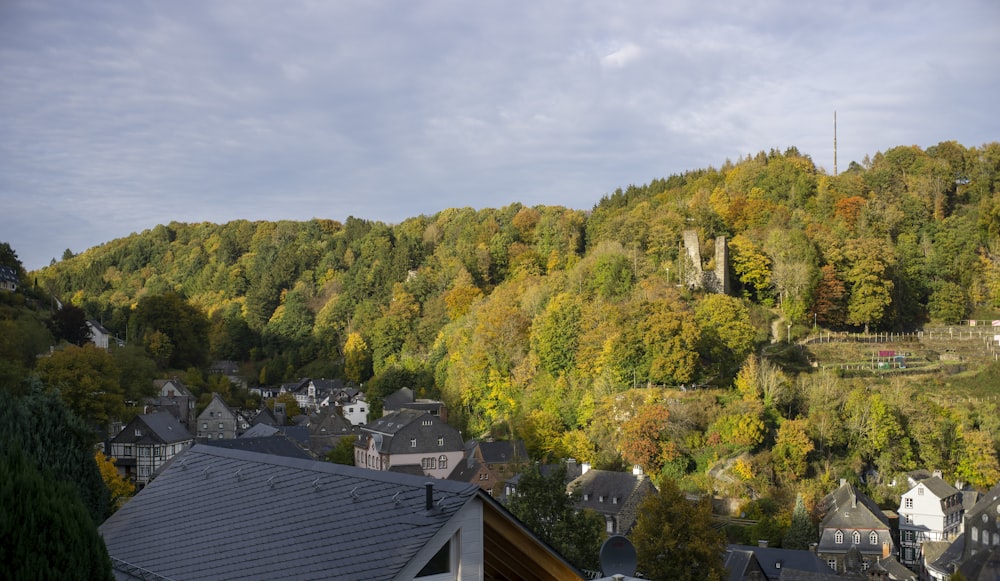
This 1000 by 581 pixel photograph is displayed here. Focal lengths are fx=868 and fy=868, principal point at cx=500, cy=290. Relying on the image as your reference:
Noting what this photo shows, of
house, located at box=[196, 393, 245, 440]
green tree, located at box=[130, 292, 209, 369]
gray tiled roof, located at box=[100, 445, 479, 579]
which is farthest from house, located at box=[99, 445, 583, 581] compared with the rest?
green tree, located at box=[130, 292, 209, 369]

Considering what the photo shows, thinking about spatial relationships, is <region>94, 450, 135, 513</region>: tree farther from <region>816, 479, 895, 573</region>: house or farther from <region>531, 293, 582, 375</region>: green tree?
<region>816, 479, 895, 573</region>: house

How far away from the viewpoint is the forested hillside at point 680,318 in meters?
32.3

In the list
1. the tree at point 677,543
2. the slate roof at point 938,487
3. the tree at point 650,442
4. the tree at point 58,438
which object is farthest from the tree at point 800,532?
the tree at point 58,438

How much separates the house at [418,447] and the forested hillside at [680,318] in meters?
3.21

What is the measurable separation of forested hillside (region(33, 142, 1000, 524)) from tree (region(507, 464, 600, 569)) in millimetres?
Answer: 12767

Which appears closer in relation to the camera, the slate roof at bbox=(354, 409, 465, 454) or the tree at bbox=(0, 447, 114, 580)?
the tree at bbox=(0, 447, 114, 580)

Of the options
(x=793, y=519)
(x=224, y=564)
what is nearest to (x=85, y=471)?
(x=224, y=564)

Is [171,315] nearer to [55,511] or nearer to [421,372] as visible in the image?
[421,372]

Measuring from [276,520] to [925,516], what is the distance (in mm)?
28092

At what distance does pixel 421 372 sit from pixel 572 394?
17.0 meters

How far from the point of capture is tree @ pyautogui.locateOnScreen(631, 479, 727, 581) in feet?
64.6

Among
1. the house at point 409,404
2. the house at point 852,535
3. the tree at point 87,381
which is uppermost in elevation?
the tree at point 87,381

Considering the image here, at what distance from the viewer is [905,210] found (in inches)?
1880

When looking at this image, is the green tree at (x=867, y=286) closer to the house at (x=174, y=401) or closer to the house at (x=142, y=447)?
the house at (x=142, y=447)
